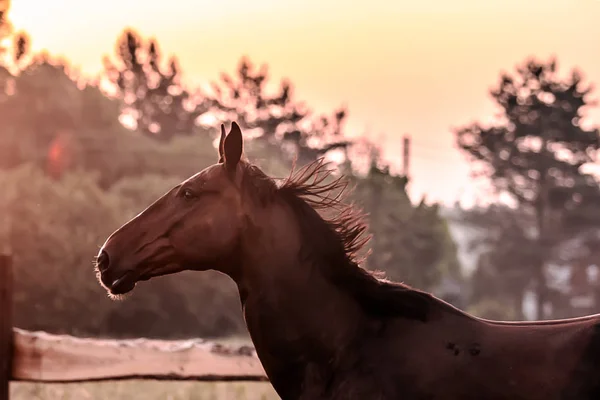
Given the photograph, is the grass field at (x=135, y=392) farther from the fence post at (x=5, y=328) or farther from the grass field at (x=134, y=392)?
the fence post at (x=5, y=328)

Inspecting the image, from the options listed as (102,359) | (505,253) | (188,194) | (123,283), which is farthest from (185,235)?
(505,253)

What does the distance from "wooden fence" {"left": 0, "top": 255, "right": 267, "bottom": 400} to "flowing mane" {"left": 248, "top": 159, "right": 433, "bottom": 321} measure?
2.01 m

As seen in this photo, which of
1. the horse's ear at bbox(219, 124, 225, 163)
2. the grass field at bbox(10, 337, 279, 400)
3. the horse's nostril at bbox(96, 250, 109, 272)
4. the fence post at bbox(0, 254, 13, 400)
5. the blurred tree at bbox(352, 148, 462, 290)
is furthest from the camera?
the blurred tree at bbox(352, 148, 462, 290)

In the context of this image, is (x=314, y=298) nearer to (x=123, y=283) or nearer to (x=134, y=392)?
(x=123, y=283)

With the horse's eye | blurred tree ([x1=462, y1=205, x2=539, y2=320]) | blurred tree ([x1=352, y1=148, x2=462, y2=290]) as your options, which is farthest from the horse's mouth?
blurred tree ([x1=462, y1=205, x2=539, y2=320])

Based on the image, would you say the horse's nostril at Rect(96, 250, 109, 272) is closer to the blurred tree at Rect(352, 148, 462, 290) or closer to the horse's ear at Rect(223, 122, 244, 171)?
the horse's ear at Rect(223, 122, 244, 171)

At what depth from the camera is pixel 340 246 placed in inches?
148

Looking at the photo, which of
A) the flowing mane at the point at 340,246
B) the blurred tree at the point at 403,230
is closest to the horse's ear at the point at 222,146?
the flowing mane at the point at 340,246

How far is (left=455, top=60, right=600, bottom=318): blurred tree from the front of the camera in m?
34.2

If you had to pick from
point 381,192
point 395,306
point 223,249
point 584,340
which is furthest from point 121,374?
point 381,192

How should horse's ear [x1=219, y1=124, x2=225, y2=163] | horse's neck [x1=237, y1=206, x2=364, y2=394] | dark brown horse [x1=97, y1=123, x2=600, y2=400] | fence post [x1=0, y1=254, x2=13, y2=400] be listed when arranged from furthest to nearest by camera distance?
fence post [x1=0, y1=254, x2=13, y2=400] → horse's ear [x1=219, y1=124, x2=225, y2=163] → horse's neck [x1=237, y1=206, x2=364, y2=394] → dark brown horse [x1=97, y1=123, x2=600, y2=400]

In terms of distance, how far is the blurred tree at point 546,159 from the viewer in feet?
112

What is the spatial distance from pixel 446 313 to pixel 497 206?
111ft

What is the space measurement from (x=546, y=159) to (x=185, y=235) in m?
32.4
